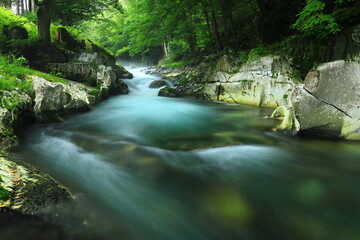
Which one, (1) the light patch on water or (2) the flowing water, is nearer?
(2) the flowing water

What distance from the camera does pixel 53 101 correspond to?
6.45 metres

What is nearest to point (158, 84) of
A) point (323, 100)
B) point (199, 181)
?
point (323, 100)

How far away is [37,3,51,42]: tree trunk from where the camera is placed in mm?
9227

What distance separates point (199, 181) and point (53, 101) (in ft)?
18.6

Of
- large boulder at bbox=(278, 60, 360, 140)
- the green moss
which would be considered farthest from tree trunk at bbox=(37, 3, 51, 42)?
large boulder at bbox=(278, 60, 360, 140)

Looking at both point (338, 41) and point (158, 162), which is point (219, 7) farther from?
point (158, 162)

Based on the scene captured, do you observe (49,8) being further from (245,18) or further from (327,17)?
(245,18)

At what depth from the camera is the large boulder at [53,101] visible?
609cm

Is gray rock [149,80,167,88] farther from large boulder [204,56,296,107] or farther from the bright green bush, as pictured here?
the bright green bush

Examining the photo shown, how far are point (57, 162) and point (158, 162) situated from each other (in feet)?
6.43

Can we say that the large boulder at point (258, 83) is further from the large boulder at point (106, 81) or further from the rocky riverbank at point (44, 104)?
the rocky riverbank at point (44, 104)

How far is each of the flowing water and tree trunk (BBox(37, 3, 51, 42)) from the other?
6.12m

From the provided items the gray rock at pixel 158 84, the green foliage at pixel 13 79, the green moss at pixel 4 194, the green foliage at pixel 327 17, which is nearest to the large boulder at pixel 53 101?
the green foliage at pixel 13 79

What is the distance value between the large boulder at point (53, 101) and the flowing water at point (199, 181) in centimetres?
52
